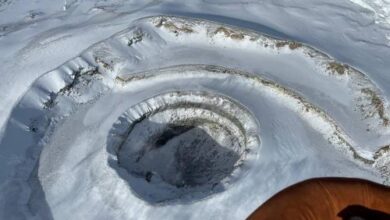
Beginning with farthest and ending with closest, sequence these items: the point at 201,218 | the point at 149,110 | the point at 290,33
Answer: the point at 290,33 < the point at 149,110 < the point at 201,218

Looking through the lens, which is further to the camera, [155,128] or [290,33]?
[290,33]

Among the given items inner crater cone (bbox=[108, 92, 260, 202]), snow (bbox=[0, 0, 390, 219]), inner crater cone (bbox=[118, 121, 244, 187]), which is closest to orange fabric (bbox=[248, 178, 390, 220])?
snow (bbox=[0, 0, 390, 219])

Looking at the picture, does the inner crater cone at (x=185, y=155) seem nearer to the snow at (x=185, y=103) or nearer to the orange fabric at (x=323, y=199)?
the snow at (x=185, y=103)

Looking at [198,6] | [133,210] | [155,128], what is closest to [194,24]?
[198,6]

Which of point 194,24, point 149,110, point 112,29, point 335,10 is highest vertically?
point 335,10

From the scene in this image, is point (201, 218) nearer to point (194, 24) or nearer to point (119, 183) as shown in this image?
point (119, 183)

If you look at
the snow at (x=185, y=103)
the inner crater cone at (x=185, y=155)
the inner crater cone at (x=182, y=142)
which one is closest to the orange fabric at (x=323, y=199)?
the snow at (x=185, y=103)

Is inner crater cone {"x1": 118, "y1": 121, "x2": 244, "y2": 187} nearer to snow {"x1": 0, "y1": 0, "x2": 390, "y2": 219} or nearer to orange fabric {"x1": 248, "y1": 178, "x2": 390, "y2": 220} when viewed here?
snow {"x1": 0, "y1": 0, "x2": 390, "y2": 219}
